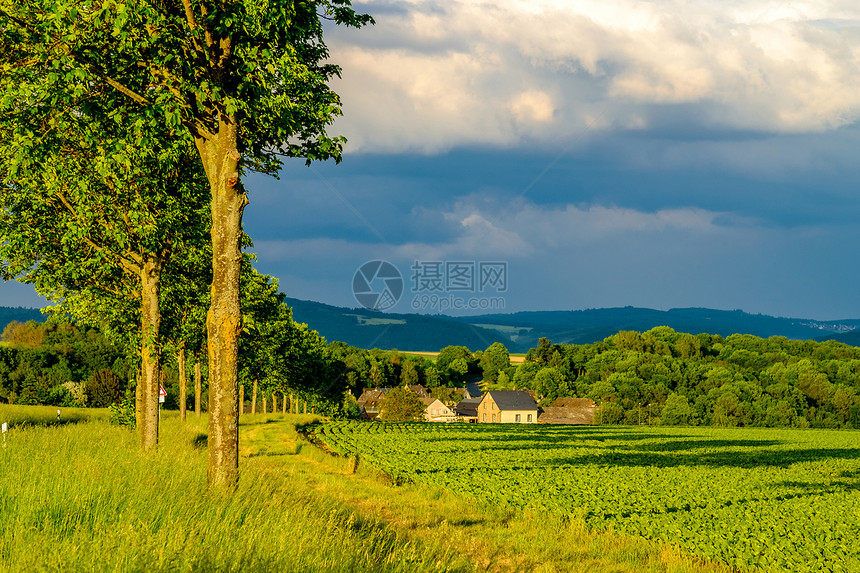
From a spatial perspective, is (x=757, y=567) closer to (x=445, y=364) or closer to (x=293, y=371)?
(x=293, y=371)

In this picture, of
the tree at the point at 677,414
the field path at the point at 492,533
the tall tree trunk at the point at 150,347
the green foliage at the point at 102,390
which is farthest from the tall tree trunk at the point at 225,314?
the tree at the point at 677,414

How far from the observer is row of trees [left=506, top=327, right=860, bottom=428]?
109 m

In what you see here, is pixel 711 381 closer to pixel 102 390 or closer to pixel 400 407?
pixel 400 407

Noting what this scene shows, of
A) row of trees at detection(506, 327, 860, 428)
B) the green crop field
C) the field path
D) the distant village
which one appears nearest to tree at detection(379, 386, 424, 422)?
the distant village

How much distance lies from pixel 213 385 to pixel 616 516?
46.3 feet

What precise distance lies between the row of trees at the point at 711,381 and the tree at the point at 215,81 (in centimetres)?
11153

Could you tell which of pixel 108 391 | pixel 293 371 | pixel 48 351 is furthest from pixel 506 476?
pixel 48 351

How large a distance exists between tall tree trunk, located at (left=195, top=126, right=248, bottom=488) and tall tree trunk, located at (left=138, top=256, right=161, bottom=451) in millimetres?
10695

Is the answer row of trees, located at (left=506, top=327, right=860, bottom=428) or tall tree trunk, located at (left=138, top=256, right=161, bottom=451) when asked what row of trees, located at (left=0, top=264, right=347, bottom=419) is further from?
row of trees, located at (left=506, top=327, right=860, bottom=428)

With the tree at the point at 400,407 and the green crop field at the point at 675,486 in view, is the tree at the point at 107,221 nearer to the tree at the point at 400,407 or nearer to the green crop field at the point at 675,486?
the green crop field at the point at 675,486

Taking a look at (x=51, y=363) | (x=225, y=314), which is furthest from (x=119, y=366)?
(x=225, y=314)

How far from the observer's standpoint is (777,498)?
25.3 metres

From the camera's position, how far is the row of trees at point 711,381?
356 feet

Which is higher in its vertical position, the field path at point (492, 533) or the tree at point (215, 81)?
the tree at point (215, 81)
